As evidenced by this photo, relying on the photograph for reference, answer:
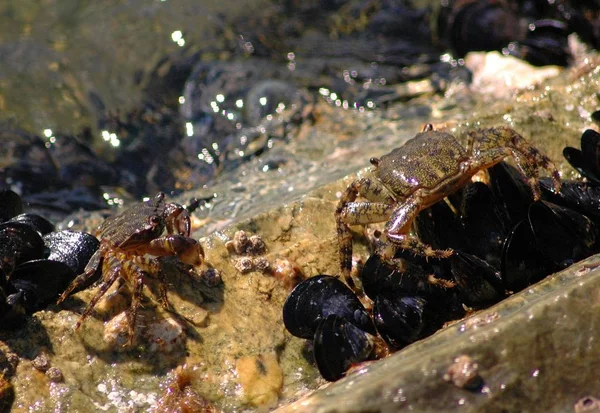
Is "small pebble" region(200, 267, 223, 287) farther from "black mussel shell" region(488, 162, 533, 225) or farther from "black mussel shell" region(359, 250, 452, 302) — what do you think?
"black mussel shell" region(488, 162, 533, 225)

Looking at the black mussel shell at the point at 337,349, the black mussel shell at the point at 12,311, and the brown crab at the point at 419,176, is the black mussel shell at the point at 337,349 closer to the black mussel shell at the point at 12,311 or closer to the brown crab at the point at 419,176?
the brown crab at the point at 419,176

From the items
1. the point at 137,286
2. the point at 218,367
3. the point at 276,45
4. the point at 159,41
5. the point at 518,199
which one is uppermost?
the point at 159,41

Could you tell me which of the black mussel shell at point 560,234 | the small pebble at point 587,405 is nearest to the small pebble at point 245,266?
the black mussel shell at point 560,234

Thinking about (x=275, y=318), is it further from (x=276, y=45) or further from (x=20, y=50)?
(x=20, y=50)

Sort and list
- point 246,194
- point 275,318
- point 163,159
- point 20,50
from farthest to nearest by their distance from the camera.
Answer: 1. point 20,50
2. point 163,159
3. point 246,194
4. point 275,318

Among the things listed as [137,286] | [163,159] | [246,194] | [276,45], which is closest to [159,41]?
[276,45]

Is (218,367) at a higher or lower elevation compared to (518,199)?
lower

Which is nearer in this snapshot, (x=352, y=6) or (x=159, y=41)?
(x=159, y=41)

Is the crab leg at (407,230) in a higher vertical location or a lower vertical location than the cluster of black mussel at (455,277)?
higher
